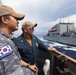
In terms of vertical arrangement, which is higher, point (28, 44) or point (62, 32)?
point (28, 44)

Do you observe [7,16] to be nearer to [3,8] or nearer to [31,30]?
[3,8]

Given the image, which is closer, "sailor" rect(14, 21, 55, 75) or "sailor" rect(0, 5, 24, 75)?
"sailor" rect(0, 5, 24, 75)

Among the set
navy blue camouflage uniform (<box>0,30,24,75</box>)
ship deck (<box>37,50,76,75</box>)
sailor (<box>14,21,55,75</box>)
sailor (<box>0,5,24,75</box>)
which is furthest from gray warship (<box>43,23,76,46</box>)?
navy blue camouflage uniform (<box>0,30,24,75</box>)

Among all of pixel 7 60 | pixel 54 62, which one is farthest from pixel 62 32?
pixel 7 60

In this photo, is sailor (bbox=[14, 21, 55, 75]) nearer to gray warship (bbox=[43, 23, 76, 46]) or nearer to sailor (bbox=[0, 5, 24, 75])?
sailor (bbox=[0, 5, 24, 75])

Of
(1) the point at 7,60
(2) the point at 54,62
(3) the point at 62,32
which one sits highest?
(1) the point at 7,60

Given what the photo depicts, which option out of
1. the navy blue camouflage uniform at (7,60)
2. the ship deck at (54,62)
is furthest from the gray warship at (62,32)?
the navy blue camouflage uniform at (7,60)

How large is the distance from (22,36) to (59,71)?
1460mm

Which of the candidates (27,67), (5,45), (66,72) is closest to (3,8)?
(5,45)

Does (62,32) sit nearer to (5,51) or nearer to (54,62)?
(54,62)

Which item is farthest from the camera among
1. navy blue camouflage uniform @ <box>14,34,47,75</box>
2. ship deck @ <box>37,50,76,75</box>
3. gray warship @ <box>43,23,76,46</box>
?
gray warship @ <box>43,23,76,46</box>

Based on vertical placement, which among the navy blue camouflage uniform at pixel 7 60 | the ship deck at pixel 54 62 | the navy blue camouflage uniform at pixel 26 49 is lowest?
the ship deck at pixel 54 62

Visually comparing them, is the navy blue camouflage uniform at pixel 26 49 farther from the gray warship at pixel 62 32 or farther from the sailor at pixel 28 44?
the gray warship at pixel 62 32

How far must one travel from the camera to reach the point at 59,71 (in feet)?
13.6
